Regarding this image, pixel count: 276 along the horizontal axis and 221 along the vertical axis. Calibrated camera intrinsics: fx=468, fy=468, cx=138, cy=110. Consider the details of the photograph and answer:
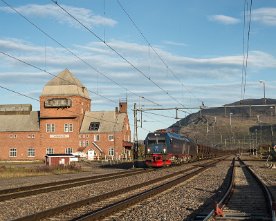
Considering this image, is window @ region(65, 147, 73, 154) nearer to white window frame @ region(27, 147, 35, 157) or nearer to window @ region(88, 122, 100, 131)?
window @ region(88, 122, 100, 131)

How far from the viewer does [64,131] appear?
88.6 metres

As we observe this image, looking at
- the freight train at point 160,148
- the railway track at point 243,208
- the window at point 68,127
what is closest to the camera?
the railway track at point 243,208

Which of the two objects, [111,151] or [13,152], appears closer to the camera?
[111,151]

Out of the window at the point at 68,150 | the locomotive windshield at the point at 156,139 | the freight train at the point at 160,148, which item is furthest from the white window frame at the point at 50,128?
the locomotive windshield at the point at 156,139

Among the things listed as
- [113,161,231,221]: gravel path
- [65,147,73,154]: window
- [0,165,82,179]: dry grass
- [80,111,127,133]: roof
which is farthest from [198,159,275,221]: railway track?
[65,147,73,154]: window

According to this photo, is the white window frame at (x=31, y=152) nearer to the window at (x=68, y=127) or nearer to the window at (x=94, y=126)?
the window at (x=68, y=127)

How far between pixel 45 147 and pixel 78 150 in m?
6.24

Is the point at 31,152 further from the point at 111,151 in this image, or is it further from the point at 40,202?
the point at 40,202

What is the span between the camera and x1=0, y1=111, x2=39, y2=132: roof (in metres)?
91.2

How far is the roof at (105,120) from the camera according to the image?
89062 mm

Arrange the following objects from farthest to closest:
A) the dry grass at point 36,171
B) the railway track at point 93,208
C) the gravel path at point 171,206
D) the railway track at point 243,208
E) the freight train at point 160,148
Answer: the freight train at point 160,148, the dry grass at point 36,171, the gravel path at point 171,206, the railway track at point 93,208, the railway track at point 243,208

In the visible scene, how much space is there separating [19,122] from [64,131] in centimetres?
1074

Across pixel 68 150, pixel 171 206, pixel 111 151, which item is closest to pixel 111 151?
pixel 111 151

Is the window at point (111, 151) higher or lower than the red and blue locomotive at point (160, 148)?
lower
